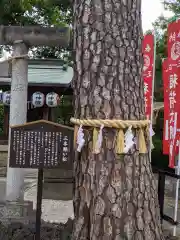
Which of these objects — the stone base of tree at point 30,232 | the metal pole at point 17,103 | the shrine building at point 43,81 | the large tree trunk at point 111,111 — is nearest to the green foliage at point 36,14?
the shrine building at point 43,81

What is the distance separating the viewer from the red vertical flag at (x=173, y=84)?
5.71m

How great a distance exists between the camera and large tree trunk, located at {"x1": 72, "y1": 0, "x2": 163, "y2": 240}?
3.50 m

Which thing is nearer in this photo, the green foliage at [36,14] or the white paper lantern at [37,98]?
the white paper lantern at [37,98]

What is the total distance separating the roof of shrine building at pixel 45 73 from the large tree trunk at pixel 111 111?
22.7 ft

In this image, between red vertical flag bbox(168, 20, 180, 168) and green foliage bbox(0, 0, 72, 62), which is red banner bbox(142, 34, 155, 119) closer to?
red vertical flag bbox(168, 20, 180, 168)

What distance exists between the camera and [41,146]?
3.51 m

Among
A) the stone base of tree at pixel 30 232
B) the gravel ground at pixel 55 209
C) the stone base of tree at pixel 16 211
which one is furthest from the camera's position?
the gravel ground at pixel 55 209

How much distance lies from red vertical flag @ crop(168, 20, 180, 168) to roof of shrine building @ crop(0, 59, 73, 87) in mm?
5413

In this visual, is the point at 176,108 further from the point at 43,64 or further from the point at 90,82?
the point at 43,64

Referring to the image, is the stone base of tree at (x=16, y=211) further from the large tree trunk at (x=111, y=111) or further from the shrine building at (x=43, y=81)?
the shrine building at (x=43, y=81)

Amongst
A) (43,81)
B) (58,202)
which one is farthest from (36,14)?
(58,202)

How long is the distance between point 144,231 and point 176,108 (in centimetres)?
285

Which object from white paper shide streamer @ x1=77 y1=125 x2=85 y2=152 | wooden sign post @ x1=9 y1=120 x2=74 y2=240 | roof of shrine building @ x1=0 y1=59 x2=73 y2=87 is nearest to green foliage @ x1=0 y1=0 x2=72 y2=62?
roof of shrine building @ x1=0 y1=59 x2=73 y2=87

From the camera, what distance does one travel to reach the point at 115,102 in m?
3.51
